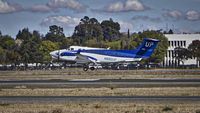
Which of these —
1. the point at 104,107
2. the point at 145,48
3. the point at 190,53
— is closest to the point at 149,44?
the point at 145,48

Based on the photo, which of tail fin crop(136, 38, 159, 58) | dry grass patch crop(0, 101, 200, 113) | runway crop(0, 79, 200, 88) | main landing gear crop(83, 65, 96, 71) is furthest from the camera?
tail fin crop(136, 38, 159, 58)

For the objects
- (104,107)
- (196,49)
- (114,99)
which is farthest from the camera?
(196,49)

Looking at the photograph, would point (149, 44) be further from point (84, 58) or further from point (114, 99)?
point (114, 99)

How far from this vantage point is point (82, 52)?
88.6 meters

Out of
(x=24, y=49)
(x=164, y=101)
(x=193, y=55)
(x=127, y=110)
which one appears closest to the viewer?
(x=127, y=110)

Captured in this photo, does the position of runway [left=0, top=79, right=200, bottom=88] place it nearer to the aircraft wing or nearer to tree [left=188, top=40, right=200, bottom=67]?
the aircraft wing

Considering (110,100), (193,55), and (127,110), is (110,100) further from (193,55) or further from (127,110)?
(193,55)

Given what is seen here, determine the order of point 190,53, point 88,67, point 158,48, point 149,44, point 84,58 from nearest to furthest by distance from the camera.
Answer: point 88,67, point 84,58, point 149,44, point 158,48, point 190,53

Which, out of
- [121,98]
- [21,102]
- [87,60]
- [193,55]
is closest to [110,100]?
[121,98]

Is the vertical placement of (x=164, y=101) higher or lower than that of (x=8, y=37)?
lower

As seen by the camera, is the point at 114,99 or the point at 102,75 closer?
the point at 114,99

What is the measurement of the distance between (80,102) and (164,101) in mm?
4351

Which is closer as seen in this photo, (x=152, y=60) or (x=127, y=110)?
(x=127, y=110)

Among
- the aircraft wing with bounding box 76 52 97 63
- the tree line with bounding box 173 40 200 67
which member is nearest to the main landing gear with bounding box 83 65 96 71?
the aircraft wing with bounding box 76 52 97 63
